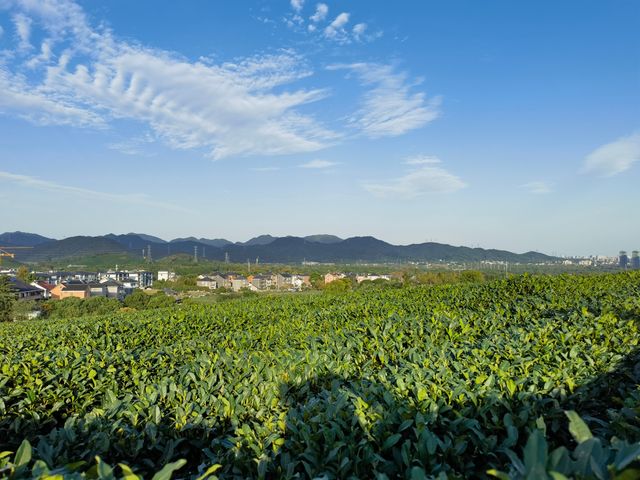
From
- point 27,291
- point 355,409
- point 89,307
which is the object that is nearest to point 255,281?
point 27,291

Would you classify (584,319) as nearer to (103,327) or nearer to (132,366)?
(132,366)

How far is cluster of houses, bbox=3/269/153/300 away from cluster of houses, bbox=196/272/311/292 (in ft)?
63.1

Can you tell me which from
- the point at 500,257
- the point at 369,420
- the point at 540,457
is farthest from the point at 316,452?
the point at 500,257

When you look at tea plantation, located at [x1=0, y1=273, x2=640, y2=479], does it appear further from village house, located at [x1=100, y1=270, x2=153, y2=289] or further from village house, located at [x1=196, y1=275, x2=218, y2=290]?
village house, located at [x1=100, y1=270, x2=153, y2=289]

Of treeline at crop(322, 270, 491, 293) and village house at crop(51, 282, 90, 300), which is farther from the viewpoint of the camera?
village house at crop(51, 282, 90, 300)

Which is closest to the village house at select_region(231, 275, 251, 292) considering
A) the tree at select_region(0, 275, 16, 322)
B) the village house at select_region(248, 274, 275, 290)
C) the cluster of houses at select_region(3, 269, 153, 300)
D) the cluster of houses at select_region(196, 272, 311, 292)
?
the cluster of houses at select_region(196, 272, 311, 292)

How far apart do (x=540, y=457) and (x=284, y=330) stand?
6.17 meters

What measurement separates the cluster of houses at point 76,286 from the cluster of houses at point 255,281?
63.1 feet

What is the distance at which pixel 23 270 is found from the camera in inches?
3322

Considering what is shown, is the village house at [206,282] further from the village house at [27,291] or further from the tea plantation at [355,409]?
the tea plantation at [355,409]

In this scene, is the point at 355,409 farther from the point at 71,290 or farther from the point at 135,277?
the point at 135,277

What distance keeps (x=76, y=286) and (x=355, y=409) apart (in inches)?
3800

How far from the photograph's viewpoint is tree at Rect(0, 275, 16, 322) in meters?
35.7

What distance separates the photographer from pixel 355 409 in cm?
250
